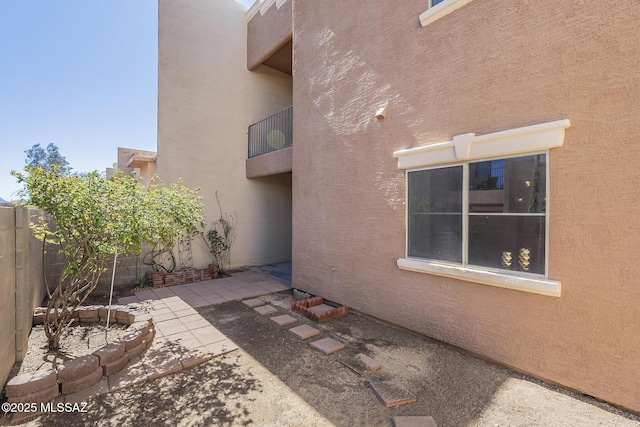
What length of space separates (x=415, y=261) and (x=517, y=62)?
9.90 ft

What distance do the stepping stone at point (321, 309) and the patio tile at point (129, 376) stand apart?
2.86m

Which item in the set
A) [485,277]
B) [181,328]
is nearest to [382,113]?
[485,277]

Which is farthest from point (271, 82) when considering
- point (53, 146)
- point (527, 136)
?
point (53, 146)

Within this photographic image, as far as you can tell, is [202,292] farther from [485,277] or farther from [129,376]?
[485,277]

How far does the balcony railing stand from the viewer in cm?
921

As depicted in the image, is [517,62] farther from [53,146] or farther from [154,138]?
[53,146]

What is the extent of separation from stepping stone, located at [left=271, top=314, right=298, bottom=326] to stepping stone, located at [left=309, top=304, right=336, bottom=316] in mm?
467

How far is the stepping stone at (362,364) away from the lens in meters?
3.57

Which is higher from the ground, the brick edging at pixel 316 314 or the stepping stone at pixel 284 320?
the brick edging at pixel 316 314

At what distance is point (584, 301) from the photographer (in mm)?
3004

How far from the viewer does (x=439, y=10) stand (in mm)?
4164

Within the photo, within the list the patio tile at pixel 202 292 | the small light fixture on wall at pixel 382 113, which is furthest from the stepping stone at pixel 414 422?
the patio tile at pixel 202 292

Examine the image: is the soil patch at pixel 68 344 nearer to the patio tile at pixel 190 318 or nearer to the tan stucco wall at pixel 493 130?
the patio tile at pixel 190 318

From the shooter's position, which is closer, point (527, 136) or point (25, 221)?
point (527, 136)
